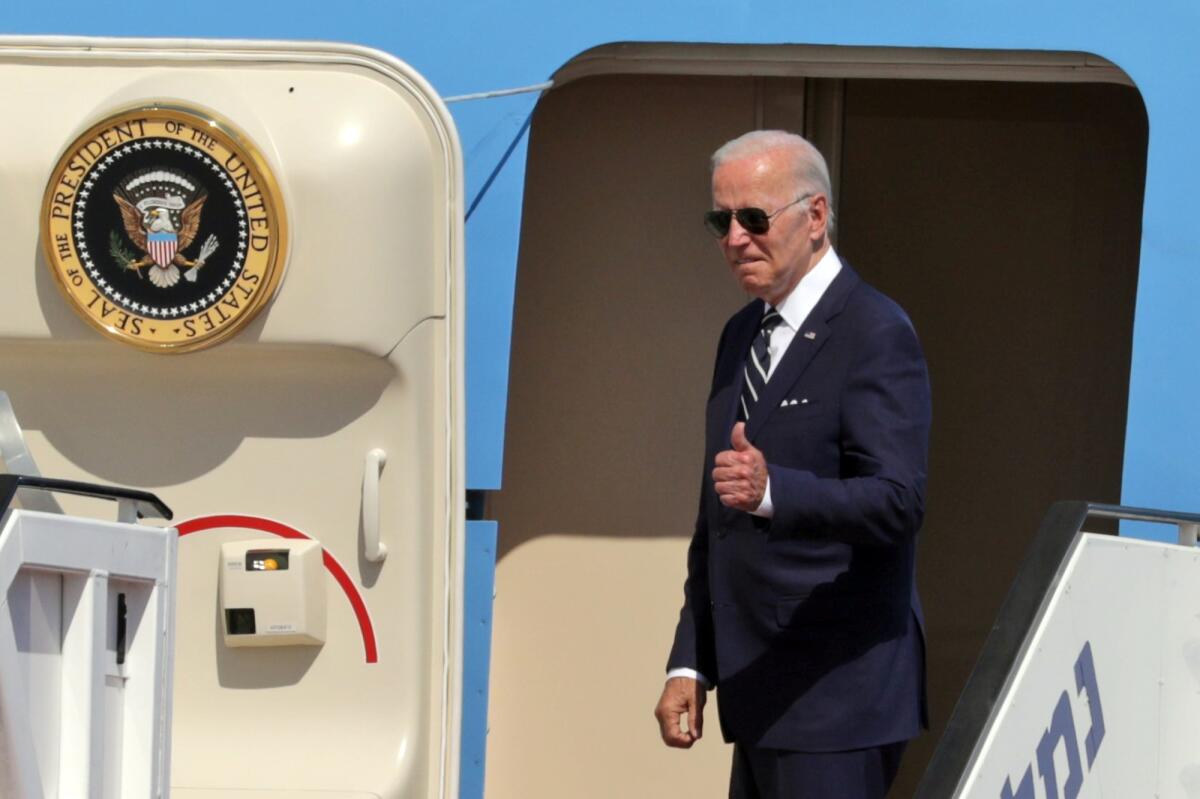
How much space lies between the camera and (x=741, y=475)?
280 cm

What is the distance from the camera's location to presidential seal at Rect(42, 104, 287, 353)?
3.48 meters

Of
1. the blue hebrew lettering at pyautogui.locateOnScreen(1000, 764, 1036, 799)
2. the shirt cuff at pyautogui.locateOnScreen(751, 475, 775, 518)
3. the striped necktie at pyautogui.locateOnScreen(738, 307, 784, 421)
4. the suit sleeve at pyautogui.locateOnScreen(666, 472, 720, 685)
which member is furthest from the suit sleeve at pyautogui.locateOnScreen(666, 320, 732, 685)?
the blue hebrew lettering at pyautogui.locateOnScreen(1000, 764, 1036, 799)

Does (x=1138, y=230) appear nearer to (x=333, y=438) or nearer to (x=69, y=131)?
(x=333, y=438)

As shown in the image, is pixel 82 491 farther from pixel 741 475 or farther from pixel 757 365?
pixel 757 365

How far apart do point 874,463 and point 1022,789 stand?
0.57m

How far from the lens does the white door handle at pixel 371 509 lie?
11.7ft

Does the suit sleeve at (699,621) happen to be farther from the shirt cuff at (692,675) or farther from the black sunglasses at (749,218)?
the black sunglasses at (749,218)

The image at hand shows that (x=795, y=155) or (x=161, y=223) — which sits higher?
(x=795, y=155)

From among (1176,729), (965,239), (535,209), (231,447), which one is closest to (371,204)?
(231,447)

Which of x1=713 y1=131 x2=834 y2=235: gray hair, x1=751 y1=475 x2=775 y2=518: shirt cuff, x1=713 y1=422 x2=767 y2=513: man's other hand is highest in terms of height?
x1=713 y1=131 x2=834 y2=235: gray hair

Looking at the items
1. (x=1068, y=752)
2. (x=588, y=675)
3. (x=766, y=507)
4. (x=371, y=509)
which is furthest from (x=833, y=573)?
(x=588, y=675)

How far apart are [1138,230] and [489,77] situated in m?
2.05

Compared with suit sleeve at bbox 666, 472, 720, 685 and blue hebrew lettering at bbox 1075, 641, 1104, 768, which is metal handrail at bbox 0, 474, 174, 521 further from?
blue hebrew lettering at bbox 1075, 641, 1104, 768

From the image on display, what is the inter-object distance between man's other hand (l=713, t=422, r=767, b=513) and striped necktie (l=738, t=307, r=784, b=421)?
355 mm
